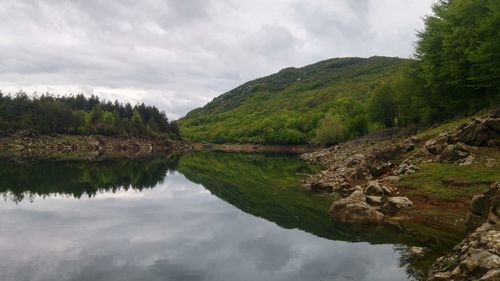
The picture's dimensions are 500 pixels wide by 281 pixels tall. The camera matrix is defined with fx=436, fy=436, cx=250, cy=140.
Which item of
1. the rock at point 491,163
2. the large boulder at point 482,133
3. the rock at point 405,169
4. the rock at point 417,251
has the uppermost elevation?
the large boulder at point 482,133

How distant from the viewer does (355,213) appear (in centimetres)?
3394

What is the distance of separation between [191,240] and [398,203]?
1751 cm

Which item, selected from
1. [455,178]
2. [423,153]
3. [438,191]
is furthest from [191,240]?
[423,153]

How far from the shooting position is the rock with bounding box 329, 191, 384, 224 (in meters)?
33.2

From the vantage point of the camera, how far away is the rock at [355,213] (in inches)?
1309

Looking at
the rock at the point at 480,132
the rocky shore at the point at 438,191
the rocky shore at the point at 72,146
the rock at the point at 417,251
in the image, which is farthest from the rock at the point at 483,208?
the rocky shore at the point at 72,146

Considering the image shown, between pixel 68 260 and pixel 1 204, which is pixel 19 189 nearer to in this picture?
pixel 1 204

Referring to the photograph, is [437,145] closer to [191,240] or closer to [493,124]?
[493,124]

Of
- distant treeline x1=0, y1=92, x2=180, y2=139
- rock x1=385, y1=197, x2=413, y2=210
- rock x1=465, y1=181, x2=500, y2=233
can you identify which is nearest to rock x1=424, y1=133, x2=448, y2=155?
rock x1=385, y1=197, x2=413, y2=210

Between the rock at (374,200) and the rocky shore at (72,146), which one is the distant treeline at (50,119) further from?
the rock at (374,200)

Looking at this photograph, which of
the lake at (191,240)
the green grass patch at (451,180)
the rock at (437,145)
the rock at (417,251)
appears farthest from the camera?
the rock at (437,145)

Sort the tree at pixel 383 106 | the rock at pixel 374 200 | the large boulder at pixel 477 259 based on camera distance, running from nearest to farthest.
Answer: the large boulder at pixel 477 259 → the rock at pixel 374 200 → the tree at pixel 383 106

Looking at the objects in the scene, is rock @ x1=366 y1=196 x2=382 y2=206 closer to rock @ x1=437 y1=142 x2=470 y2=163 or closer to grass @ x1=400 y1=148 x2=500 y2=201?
grass @ x1=400 y1=148 x2=500 y2=201

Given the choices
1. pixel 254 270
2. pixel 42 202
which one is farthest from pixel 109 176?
pixel 254 270
